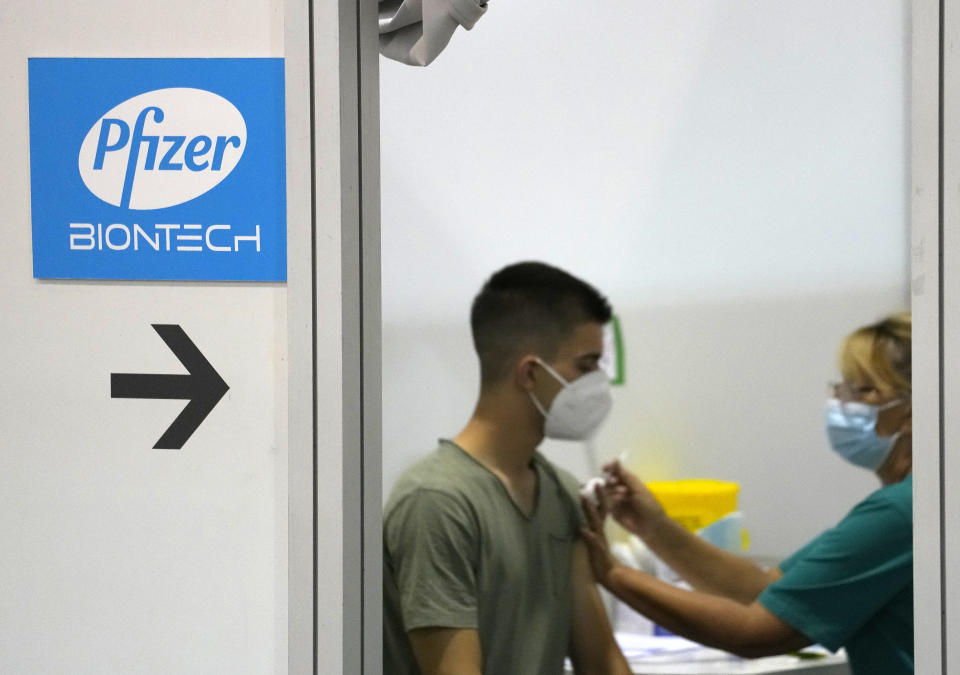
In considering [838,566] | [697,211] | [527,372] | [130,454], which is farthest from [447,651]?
[697,211]

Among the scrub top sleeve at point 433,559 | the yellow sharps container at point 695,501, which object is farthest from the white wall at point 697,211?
the scrub top sleeve at point 433,559

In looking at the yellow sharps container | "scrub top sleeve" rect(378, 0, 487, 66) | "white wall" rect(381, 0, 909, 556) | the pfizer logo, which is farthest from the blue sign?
the yellow sharps container

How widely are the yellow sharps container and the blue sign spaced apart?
84.2 inches

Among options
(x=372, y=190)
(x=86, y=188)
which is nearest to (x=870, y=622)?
(x=372, y=190)

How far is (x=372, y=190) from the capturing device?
3.56ft

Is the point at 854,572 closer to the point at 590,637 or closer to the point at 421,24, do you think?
the point at 590,637

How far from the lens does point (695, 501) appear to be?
2975 millimetres

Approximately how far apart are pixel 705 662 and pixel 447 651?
3.81 ft

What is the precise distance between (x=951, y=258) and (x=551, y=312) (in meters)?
1.37

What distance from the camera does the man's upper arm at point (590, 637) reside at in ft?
7.21

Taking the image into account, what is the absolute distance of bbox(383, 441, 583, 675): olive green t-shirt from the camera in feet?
5.92

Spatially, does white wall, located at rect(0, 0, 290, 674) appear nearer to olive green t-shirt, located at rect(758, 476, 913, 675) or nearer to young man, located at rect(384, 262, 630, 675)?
young man, located at rect(384, 262, 630, 675)

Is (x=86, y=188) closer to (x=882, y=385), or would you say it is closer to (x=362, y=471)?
(x=362, y=471)

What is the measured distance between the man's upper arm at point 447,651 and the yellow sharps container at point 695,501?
1.29 meters
